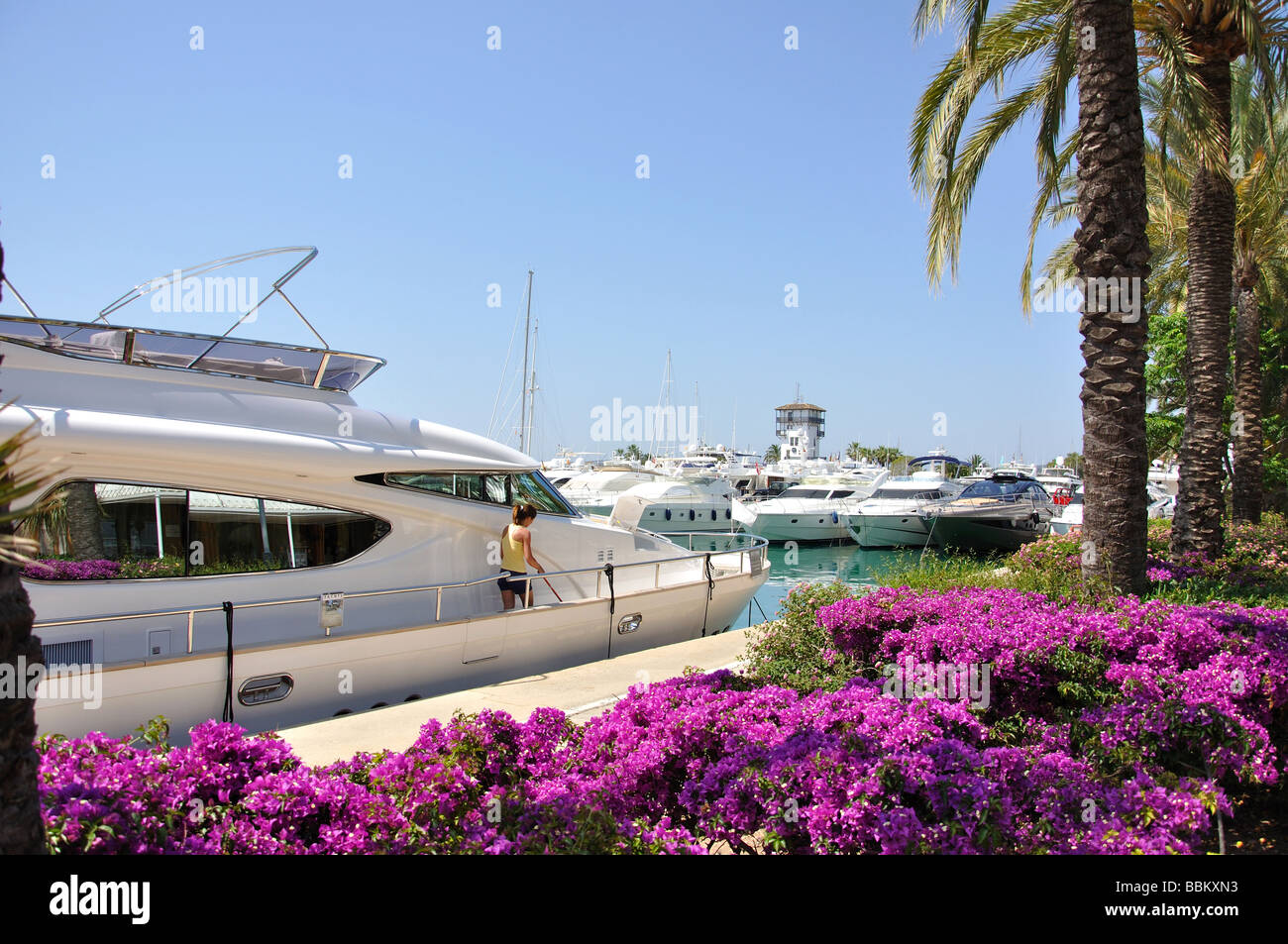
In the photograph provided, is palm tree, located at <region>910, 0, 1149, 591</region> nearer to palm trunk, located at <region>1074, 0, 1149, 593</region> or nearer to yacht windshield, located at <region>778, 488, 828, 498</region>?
palm trunk, located at <region>1074, 0, 1149, 593</region>

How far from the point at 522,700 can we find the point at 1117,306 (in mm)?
6657

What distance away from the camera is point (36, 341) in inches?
290

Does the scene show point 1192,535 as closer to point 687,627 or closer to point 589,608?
point 687,627

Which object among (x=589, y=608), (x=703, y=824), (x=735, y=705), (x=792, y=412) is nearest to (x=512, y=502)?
(x=589, y=608)

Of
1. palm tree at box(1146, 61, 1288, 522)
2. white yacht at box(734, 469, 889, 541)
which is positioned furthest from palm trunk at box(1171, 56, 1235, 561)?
white yacht at box(734, 469, 889, 541)

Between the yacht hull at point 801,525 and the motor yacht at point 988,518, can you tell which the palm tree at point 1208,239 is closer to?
the motor yacht at point 988,518

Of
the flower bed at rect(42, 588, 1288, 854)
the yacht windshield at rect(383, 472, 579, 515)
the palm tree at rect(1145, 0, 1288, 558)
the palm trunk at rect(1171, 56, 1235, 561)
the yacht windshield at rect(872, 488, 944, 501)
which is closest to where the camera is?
the flower bed at rect(42, 588, 1288, 854)

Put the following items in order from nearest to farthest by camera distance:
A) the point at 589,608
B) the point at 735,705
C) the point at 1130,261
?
the point at 735,705, the point at 1130,261, the point at 589,608

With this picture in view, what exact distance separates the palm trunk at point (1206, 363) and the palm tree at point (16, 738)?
1227 centimetres

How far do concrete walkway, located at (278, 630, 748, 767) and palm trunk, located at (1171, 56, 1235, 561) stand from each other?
261 inches

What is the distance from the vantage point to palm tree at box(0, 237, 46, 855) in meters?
2.20

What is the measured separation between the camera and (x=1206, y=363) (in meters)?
10.9

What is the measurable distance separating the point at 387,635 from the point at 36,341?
4.38 m
